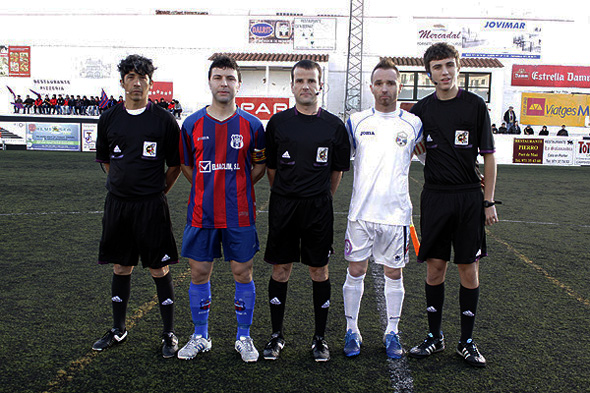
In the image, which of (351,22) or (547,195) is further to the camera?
(351,22)

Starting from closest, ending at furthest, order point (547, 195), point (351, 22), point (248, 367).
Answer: point (248, 367) → point (547, 195) → point (351, 22)

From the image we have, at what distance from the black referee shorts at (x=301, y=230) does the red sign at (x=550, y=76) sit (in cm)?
3293

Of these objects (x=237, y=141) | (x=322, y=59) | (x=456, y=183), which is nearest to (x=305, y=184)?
(x=237, y=141)

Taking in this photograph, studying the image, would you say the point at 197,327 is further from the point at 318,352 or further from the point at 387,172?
the point at 387,172

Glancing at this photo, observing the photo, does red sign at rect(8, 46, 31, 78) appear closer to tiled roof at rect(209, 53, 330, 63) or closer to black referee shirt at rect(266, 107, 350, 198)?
tiled roof at rect(209, 53, 330, 63)

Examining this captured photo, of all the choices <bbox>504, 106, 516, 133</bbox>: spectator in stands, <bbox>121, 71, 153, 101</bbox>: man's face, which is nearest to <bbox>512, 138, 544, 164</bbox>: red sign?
<bbox>504, 106, 516, 133</bbox>: spectator in stands

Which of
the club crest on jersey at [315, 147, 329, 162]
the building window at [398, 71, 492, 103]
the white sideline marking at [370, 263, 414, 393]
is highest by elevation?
the building window at [398, 71, 492, 103]

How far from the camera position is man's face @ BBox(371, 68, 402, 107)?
340cm

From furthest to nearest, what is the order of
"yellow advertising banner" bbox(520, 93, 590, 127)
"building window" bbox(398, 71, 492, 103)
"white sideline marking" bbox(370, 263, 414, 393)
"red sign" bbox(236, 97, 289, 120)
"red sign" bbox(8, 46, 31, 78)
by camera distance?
1. "red sign" bbox(8, 46, 31, 78)
2. "yellow advertising banner" bbox(520, 93, 590, 127)
3. "building window" bbox(398, 71, 492, 103)
4. "red sign" bbox(236, 97, 289, 120)
5. "white sideline marking" bbox(370, 263, 414, 393)

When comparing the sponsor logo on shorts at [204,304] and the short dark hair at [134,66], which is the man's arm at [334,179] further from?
the short dark hair at [134,66]

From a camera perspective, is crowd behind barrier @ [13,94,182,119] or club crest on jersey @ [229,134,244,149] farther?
crowd behind barrier @ [13,94,182,119]

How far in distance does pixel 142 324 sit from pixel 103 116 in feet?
5.30

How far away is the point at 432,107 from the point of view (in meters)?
3.52

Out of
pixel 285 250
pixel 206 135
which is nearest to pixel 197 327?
pixel 285 250
